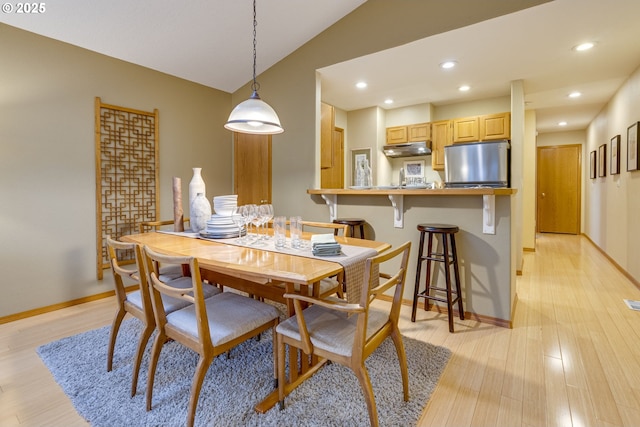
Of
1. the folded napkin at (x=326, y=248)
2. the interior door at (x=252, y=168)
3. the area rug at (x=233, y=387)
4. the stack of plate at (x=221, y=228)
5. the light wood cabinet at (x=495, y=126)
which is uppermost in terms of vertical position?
the light wood cabinet at (x=495, y=126)

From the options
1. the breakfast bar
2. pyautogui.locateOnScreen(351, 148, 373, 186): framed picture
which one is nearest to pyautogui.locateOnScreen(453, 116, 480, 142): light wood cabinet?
pyautogui.locateOnScreen(351, 148, 373, 186): framed picture

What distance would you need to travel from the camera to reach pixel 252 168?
14.4 ft

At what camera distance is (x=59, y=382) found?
1914 mm

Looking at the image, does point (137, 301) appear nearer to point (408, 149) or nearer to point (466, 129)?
point (408, 149)

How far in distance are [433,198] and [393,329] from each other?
5.24 feet

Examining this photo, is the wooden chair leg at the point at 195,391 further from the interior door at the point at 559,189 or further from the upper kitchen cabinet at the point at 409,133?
the interior door at the point at 559,189

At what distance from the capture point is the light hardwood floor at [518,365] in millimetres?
1632

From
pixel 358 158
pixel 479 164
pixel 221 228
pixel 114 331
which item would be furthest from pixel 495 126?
pixel 114 331

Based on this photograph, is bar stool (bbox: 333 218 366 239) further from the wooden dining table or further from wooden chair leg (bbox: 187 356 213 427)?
wooden chair leg (bbox: 187 356 213 427)

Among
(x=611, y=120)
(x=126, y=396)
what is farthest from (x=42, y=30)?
(x=611, y=120)

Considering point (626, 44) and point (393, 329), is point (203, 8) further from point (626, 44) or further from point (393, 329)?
point (626, 44)

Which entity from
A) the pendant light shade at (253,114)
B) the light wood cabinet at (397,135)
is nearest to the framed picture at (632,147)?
Answer: the light wood cabinet at (397,135)

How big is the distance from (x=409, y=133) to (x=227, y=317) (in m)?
4.28

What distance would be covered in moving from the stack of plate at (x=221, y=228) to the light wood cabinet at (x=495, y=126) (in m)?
3.81
